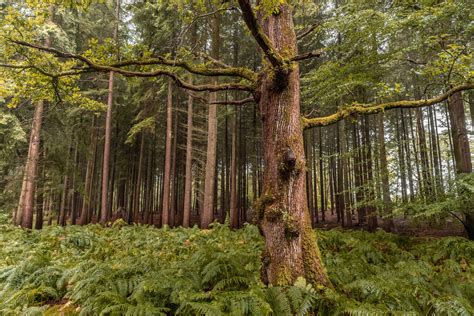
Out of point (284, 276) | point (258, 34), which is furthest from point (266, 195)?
point (258, 34)

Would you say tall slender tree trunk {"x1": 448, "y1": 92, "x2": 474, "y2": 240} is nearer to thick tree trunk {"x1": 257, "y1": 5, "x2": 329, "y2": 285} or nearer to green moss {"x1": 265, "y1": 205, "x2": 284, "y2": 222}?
thick tree trunk {"x1": 257, "y1": 5, "x2": 329, "y2": 285}

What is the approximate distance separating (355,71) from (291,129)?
572 cm

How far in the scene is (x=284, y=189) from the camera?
148 inches

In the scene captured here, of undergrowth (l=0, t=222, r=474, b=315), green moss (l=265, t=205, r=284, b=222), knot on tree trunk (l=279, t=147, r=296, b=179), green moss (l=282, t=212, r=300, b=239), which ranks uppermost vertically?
knot on tree trunk (l=279, t=147, r=296, b=179)

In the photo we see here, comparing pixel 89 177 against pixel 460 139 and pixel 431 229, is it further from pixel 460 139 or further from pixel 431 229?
pixel 431 229

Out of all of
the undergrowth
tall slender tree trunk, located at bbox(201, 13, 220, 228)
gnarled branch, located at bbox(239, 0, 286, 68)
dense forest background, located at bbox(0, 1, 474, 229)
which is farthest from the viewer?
tall slender tree trunk, located at bbox(201, 13, 220, 228)

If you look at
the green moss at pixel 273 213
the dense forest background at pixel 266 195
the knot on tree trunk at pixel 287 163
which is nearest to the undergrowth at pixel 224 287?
the dense forest background at pixel 266 195

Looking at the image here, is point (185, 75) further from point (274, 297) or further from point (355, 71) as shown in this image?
point (274, 297)

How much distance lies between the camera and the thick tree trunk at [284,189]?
11.9ft

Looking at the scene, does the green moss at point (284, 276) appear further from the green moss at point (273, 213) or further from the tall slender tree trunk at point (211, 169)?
the tall slender tree trunk at point (211, 169)

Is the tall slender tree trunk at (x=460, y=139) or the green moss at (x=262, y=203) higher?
the tall slender tree trunk at (x=460, y=139)

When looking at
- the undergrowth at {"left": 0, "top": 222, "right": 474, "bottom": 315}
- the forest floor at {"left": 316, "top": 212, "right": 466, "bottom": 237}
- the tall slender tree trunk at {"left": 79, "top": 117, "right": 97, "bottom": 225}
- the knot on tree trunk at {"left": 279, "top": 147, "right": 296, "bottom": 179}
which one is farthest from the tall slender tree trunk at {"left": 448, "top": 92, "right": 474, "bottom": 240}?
the tall slender tree trunk at {"left": 79, "top": 117, "right": 97, "bottom": 225}

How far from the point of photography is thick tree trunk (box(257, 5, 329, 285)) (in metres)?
3.62

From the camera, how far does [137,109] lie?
63.0ft
